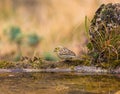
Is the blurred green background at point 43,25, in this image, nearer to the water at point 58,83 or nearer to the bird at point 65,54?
the bird at point 65,54

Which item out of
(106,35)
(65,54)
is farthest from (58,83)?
(106,35)

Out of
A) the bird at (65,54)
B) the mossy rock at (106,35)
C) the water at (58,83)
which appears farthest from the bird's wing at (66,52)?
the water at (58,83)

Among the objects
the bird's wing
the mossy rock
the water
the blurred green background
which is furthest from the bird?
the blurred green background

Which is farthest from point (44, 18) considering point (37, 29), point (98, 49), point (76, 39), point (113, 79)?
point (113, 79)

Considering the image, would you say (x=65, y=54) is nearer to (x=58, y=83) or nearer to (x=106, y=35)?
(x=106, y=35)

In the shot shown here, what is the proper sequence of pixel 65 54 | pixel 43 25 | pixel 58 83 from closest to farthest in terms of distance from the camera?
pixel 58 83
pixel 65 54
pixel 43 25
